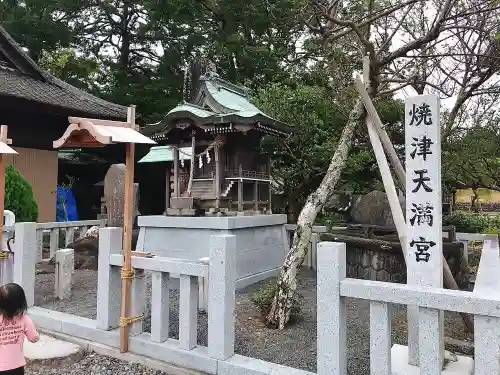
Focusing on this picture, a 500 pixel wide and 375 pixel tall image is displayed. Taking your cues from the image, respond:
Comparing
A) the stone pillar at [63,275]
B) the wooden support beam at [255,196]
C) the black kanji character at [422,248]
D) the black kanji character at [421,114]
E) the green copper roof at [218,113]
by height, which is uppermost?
the green copper roof at [218,113]

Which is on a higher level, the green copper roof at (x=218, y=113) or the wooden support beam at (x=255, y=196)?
the green copper roof at (x=218, y=113)

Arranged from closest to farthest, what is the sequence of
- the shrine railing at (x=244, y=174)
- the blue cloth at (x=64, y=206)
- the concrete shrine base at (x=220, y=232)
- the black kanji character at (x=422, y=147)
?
the black kanji character at (x=422, y=147)
the concrete shrine base at (x=220, y=232)
the shrine railing at (x=244, y=174)
the blue cloth at (x=64, y=206)

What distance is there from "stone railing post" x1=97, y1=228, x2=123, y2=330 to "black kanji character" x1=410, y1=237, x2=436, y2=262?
2.80 meters

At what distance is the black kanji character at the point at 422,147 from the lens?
3.29 metres

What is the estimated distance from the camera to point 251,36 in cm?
1630

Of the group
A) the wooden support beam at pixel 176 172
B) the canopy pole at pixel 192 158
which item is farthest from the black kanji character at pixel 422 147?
the wooden support beam at pixel 176 172

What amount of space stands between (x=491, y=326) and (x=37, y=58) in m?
18.3

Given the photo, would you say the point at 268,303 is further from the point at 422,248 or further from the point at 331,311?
the point at 422,248

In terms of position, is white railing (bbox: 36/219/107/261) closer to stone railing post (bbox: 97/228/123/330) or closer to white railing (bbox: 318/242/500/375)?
stone railing post (bbox: 97/228/123/330)

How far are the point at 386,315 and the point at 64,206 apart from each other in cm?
1357

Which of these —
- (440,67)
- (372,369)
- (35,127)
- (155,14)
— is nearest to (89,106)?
(35,127)

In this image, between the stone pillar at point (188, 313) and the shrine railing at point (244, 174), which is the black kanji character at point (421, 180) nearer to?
the stone pillar at point (188, 313)

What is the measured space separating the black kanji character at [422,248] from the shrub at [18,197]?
7.01 m

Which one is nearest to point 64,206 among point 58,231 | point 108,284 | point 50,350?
point 58,231
